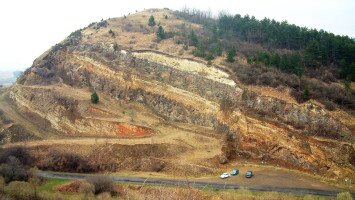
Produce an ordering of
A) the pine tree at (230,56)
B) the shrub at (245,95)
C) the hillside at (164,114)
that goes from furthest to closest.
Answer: the pine tree at (230,56) < the shrub at (245,95) < the hillside at (164,114)

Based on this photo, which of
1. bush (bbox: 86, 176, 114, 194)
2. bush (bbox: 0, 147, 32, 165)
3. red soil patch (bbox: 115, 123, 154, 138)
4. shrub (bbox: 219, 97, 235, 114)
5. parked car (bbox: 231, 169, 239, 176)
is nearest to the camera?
bush (bbox: 86, 176, 114, 194)

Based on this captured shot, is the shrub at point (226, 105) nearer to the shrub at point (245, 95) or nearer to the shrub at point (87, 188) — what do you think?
the shrub at point (245, 95)

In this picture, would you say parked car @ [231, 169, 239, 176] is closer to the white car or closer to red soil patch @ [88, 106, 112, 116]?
the white car

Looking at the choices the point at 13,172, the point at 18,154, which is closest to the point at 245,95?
the point at 13,172

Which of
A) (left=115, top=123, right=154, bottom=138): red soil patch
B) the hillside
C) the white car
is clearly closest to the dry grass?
the hillside

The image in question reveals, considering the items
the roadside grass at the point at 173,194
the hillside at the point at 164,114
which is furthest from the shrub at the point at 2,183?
the hillside at the point at 164,114

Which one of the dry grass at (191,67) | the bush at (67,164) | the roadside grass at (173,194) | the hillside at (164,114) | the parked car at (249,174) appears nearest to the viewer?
the roadside grass at (173,194)

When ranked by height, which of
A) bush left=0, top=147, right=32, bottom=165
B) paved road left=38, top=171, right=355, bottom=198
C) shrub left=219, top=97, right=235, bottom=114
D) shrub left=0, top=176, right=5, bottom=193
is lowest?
paved road left=38, top=171, right=355, bottom=198
